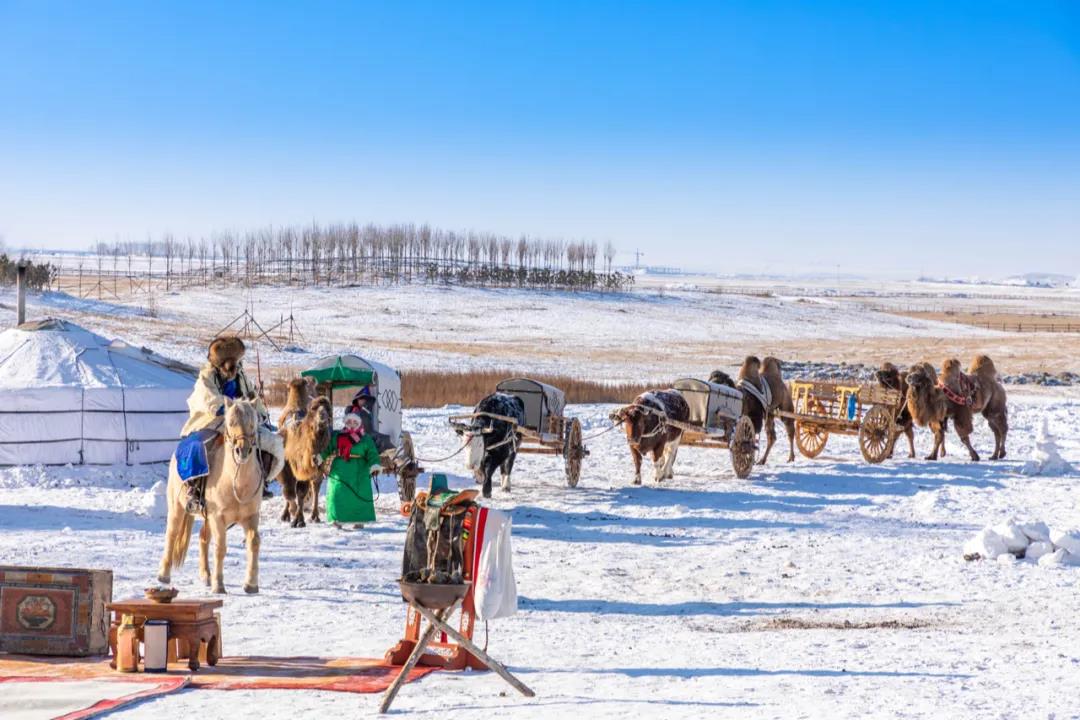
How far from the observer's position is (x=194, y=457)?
38.7 ft

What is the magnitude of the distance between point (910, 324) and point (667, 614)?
76.9m

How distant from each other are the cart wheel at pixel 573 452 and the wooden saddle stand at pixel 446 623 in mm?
9351

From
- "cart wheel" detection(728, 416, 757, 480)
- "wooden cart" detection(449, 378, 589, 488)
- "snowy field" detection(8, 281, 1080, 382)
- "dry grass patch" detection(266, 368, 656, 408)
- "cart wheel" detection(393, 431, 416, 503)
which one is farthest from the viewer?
"snowy field" detection(8, 281, 1080, 382)

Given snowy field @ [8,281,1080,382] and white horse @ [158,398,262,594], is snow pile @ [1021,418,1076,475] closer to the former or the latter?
white horse @ [158,398,262,594]

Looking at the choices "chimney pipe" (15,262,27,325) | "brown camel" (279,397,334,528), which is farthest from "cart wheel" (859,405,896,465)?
"chimney pipe" (15,262,27,325)

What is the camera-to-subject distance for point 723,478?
66.3 ft

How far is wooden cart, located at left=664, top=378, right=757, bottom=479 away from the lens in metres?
19.1

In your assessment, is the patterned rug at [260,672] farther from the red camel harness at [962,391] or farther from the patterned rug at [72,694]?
the red camel harness at [962,391]

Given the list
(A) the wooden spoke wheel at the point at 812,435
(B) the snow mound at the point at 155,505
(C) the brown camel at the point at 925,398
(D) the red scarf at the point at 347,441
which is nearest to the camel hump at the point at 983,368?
(C) the brown camel at the point at 925,398

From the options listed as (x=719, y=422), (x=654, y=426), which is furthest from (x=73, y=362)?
(x=719, y=422)

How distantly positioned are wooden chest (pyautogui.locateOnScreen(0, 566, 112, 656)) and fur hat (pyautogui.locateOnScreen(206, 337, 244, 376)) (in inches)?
122

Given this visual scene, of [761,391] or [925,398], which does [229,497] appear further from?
[925,398]

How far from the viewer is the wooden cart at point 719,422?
1914 cm

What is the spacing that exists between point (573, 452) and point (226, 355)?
749 cm
